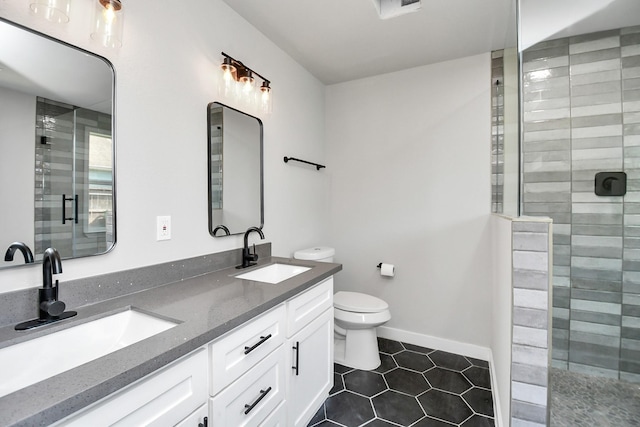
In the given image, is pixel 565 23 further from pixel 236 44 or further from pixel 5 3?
pixel 5 3

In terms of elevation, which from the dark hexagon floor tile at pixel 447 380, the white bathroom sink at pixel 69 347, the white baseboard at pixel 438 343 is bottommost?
the dark hexagon floor tile at pixel 447 380

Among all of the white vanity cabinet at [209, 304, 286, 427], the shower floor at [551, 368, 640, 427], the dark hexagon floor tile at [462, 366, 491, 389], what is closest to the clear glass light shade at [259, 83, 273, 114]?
the white vanity cabinet at [209, 304, 286, 427]

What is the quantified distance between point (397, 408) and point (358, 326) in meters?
0.56

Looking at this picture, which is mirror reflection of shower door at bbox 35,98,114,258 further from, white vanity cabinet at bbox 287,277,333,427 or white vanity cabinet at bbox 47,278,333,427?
white vanity cabinet at bbox 287,277,333,427

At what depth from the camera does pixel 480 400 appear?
191 cm

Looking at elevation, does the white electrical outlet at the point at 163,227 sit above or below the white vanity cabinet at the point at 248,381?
above

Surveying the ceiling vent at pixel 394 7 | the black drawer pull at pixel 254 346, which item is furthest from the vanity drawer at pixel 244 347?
the ceiling vent at pixel 394 7

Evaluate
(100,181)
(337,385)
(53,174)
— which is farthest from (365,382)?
(53,174)

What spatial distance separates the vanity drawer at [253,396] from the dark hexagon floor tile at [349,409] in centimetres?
58

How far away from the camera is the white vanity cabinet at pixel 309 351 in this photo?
1454 mm

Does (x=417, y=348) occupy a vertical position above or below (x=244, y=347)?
below

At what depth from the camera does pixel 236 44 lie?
189 centimetres

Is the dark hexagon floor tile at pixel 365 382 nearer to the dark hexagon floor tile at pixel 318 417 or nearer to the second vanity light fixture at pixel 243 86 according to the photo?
the dark hexagon floor tile at pixel 318 417

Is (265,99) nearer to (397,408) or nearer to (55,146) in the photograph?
(55,146)
